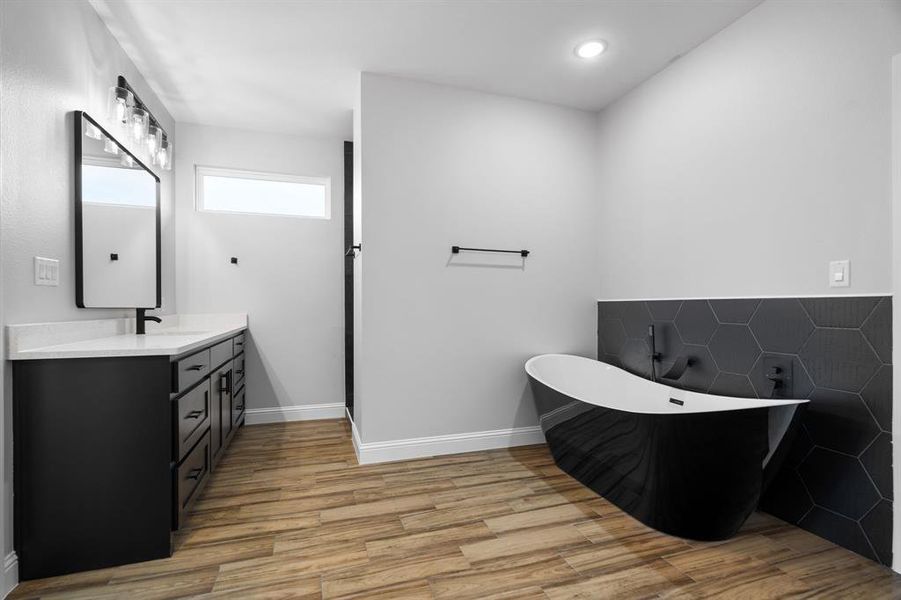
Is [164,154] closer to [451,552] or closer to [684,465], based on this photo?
[451,552]

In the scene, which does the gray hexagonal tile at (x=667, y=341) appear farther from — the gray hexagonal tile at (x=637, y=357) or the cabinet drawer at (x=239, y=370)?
the cabinet drawer at (x=239, y=370)

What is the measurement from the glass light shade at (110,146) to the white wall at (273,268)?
1.25 metres

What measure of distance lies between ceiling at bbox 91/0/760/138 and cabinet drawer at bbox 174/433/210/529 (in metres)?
2.16

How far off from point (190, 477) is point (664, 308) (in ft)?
8.89

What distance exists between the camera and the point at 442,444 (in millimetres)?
2873

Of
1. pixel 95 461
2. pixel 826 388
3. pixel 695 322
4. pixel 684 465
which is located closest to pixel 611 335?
pixel 695 322

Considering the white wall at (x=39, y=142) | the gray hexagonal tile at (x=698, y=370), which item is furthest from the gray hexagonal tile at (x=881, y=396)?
the white wall at (x=39, y=142)

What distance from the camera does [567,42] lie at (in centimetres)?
245

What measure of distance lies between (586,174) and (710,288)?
132cm

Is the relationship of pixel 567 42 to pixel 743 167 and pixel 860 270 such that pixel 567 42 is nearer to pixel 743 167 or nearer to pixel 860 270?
pixel 743 167

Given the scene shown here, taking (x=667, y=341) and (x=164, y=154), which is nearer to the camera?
(x=667, y=341)

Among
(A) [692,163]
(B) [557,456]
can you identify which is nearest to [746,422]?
(B) [557,456]

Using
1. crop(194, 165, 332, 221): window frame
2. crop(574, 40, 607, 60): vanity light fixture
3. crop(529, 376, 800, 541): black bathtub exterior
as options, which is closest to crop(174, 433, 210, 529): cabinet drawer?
crop(529, 376, 800, 541): black bathtub exterior

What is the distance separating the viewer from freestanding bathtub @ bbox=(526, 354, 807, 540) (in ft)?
5.44
